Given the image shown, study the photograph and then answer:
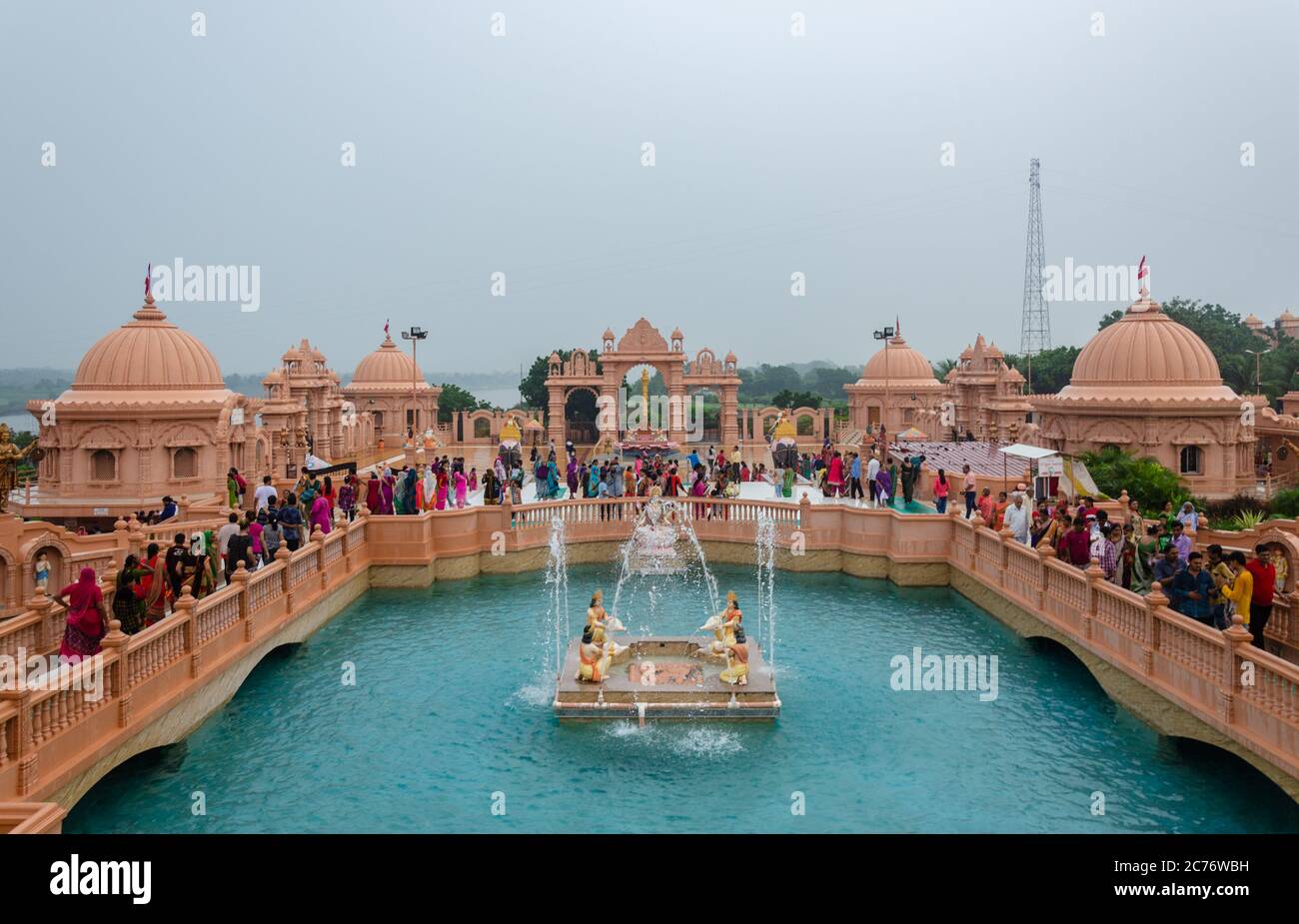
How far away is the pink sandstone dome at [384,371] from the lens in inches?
2283

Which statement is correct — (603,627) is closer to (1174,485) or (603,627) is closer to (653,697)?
(653,697)

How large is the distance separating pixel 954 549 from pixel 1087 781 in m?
11.0

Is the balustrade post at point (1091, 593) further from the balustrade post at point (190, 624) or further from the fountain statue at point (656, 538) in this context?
the balustrade post at point (190, 624)

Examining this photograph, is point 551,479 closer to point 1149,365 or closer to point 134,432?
point 134,432

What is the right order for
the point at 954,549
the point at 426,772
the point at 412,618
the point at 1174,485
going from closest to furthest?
1. the point at 426,772
2. the point at 412,618
3. the point at 954,549
4. the point at 1174,485

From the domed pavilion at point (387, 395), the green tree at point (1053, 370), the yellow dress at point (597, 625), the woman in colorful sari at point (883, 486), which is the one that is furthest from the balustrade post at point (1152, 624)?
the green tree at point (1053, 370)

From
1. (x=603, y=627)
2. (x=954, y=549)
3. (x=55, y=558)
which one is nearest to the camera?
(x=603, y=627)

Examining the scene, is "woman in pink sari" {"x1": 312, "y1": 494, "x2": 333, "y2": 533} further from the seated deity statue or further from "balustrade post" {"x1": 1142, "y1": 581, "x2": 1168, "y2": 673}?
"balustrade post" {"x1": 1142, "y1": 581, "x2": 1168, "y2": 673}

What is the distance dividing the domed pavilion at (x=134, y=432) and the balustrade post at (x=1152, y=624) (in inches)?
1117

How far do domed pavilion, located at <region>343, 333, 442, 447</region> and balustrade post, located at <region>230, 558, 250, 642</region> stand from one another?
41.2 metres

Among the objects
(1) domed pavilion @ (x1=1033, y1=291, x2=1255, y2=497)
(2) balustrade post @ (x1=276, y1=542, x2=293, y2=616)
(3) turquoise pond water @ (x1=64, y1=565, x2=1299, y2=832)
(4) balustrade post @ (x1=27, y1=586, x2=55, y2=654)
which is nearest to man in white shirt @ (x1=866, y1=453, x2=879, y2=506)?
(1) domed pavilion @ (x1=1033, y1=291, x2=1255, y2=497)
